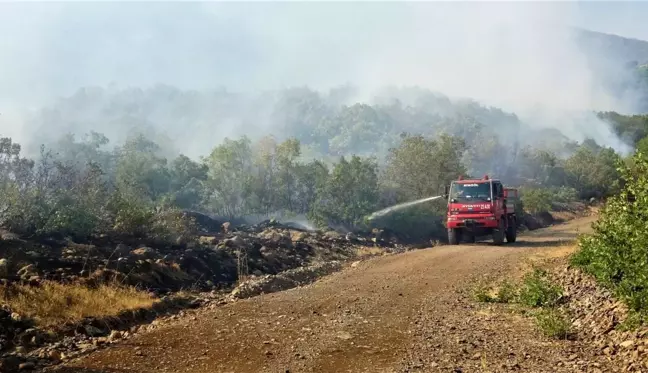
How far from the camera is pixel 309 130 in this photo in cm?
17725

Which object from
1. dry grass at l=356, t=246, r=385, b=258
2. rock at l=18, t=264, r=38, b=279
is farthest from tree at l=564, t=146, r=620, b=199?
rock at l=18, t=264, r=38, b=279

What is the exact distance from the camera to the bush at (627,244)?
24.6ft

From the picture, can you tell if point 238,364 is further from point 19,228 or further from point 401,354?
point 19,228

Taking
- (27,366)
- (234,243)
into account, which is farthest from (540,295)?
(234,243)

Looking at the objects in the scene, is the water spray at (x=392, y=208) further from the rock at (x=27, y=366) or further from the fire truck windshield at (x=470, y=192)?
the rock at (x=27, y=366)

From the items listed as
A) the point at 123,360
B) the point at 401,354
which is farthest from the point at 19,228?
the point at 401,354

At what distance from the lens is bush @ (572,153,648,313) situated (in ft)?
24.6

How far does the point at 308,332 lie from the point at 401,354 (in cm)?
199

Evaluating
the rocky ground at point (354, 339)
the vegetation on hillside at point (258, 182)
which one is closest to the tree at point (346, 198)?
the vegetation on hillside at point (258, 182)

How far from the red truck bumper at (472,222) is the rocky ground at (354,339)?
1134 cm

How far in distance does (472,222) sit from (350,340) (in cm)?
1693

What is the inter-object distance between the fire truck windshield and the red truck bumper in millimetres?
833

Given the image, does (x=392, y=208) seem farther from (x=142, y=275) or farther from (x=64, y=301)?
(x=64, y=301)

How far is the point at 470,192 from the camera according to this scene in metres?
25.3
